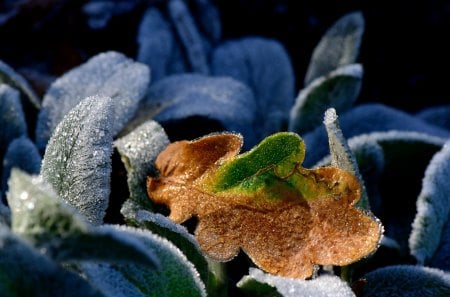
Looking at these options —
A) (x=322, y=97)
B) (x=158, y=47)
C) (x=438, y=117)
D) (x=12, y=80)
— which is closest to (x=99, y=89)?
(x=12, y=80)

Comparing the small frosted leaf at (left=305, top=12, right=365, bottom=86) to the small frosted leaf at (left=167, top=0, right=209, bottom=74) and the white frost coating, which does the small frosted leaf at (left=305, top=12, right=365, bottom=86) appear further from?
the white frost coating

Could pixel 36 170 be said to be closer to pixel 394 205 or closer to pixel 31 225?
pixel 31 225

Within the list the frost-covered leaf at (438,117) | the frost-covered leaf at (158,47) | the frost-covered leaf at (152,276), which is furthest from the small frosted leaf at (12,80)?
the frost-covered leaf at (438,117)

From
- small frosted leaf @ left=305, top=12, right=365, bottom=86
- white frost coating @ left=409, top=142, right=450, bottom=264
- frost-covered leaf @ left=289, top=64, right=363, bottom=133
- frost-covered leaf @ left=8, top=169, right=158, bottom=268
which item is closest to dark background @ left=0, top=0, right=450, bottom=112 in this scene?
small frosted leaf @ left=305, top=12, right=365, bottom=86

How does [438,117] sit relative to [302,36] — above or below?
below

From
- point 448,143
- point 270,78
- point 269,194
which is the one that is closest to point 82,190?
point 269,194

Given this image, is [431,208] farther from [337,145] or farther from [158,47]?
[158,47]
